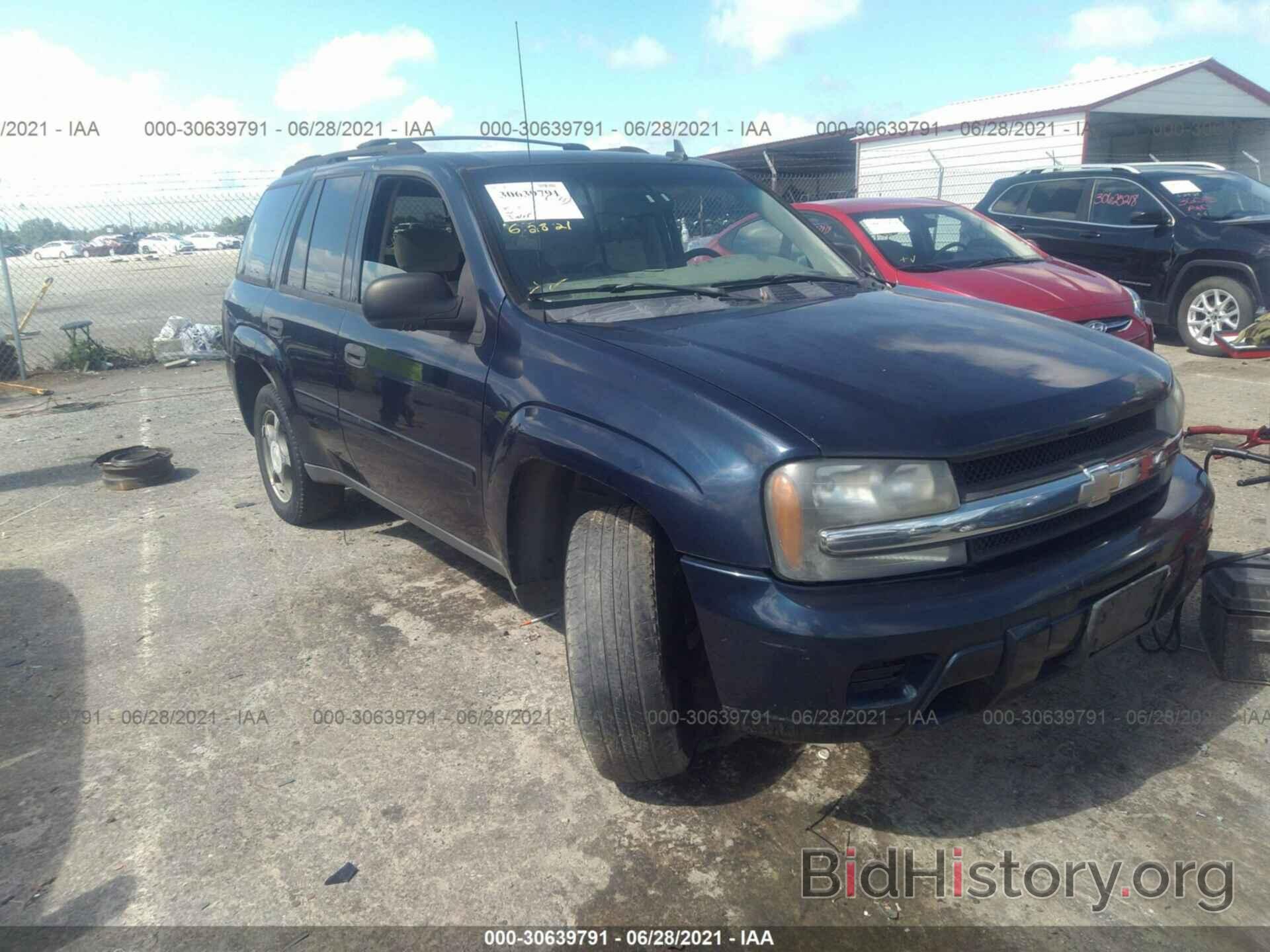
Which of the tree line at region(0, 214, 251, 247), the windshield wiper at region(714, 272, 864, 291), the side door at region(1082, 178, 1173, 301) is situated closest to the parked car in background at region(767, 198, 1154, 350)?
the windshield wiper at region(714, 272, 864, 291)

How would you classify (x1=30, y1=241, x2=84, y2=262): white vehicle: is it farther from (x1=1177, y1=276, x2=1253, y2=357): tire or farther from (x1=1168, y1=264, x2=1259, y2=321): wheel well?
(x1=1177, y1=276, x2=1253, y2=357): tire

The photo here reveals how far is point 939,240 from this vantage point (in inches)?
279

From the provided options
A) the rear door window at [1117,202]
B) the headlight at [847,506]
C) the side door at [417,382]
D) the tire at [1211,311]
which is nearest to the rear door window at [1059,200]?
the rear door window at [1117,202]

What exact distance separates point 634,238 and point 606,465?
1.28 m

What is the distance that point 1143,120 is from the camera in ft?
63.8

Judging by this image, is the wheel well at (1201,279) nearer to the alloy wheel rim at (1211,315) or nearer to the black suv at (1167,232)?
the black suv at (1167,232)

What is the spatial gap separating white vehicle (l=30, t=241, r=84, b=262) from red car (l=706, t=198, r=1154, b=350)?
12.9 meters

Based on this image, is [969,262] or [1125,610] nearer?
[1125,610]

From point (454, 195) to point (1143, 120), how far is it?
20738 mm

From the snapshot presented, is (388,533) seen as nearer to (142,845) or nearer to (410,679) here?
(410,679)

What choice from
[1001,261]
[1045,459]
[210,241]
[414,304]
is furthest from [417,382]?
[210,241]

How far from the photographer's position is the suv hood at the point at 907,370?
2.20 meters

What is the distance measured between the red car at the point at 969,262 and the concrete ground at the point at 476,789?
2.25 metres

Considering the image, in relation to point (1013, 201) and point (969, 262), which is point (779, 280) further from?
point (1013, 201)
